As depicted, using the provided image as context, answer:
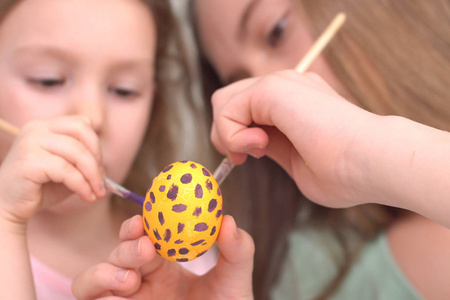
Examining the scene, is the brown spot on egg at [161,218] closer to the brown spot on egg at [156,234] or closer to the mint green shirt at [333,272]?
the brown spot on egg at [156,234]

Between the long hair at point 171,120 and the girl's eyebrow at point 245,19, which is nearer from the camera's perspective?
the girl's eyebrow at point 245,19

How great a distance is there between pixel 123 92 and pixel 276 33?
339 mm

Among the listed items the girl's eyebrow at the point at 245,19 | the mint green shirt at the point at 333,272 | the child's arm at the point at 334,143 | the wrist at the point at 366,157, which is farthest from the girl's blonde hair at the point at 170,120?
the wrist at the point at 366,157

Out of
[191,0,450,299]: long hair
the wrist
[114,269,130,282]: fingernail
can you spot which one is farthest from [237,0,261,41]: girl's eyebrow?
[114,269,130,282]: fingernail

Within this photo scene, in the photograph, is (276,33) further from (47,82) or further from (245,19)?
(47,82)

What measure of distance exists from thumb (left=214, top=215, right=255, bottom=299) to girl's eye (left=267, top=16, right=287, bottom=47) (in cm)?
46

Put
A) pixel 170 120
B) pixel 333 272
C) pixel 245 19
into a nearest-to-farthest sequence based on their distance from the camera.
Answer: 1. pixel 245 19
2. pixel 333 272
3. pixel 170 120

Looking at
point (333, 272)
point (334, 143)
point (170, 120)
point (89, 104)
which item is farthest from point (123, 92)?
point (333, 272)

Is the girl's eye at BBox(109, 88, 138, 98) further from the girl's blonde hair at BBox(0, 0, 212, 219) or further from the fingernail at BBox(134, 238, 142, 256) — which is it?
the fingernail at BBox(134, 238, 142, 256)

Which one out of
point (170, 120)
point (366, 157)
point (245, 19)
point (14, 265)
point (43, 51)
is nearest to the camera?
point (366, 157)

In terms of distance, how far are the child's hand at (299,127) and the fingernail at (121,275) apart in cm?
21

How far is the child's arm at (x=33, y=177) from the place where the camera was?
0.55m

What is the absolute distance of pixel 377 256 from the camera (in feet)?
2.83

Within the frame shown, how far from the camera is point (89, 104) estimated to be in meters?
0.70
